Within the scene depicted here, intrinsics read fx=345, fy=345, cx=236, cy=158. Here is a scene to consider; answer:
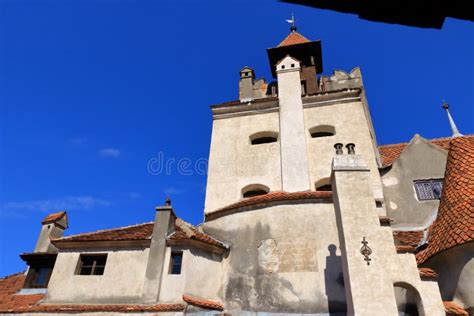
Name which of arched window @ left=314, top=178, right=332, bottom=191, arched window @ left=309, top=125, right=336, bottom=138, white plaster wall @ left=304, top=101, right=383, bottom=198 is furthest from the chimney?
arched window @ left=314, top=178, right=332, bottom=191

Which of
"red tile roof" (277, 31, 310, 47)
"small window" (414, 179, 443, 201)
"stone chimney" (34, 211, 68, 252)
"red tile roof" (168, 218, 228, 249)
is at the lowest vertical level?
"red tile roof" (168, 218, 228, 249)

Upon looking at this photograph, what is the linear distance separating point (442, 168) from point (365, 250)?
8.57 metres

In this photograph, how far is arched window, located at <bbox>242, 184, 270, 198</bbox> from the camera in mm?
16391

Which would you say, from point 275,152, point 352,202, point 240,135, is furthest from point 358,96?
point 352,202

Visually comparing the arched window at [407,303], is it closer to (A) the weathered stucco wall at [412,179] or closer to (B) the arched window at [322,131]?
(A) the weathered stucco wall at [412,179]

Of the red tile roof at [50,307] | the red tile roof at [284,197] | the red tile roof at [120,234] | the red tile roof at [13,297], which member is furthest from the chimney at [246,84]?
the red tile roof at [13,297]

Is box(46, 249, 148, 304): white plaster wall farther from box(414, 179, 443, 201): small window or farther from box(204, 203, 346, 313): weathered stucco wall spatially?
box(414, 179, 443, 201): small window

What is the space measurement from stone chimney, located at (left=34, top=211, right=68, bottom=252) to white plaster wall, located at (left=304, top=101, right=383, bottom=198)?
13292 millimetres

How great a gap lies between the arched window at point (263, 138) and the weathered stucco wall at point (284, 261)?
18.5 feet

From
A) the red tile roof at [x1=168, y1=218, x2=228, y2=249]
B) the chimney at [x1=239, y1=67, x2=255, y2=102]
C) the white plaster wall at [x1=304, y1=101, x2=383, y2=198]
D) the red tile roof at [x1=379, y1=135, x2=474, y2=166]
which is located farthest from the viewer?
the chimney at [x1=239, y1=67, x2=255, y2=102]

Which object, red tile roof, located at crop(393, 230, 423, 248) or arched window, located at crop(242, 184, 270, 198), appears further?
arched window, located at crop(242, 184, 270, 198)

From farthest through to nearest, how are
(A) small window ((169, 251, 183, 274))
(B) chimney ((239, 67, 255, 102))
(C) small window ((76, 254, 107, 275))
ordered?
(B) chimney ((239, 67, 255, 102)) → (C) small window ((76, 254, 107, 275)) → (A) small window ((169, 251, 183, 274))

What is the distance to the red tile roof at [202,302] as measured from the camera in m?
11.0

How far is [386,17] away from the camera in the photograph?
1964mm
